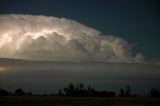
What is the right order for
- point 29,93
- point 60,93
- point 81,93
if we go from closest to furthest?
point 81,93 < point 60,93 < point 29,93

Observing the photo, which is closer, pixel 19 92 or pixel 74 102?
pixel 74 102

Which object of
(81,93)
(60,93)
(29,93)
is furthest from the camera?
(29,93)

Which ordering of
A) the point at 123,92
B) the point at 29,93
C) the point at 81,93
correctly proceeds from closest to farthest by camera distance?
the point at 81,93 → the point at 29,93 → the point at 123,92

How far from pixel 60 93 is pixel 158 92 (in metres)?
40.2

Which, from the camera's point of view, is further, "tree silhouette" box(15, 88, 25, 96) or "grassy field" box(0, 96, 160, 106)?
"tree silhouette" box(15, 88, 25, 96)

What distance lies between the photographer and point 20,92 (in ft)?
352

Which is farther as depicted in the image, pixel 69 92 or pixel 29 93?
pixel 29 93

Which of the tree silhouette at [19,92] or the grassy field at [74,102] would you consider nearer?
the grassy field at [74,102]

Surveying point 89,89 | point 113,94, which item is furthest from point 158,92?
point 89,89

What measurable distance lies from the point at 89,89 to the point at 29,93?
26185 millimetres

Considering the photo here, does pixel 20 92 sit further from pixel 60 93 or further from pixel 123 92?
pixel 123 92

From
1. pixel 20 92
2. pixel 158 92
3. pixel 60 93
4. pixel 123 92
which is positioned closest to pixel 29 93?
pixel 20 92

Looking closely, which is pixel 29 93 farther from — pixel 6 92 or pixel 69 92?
pixel 69 92

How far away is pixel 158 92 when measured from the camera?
355 ft
